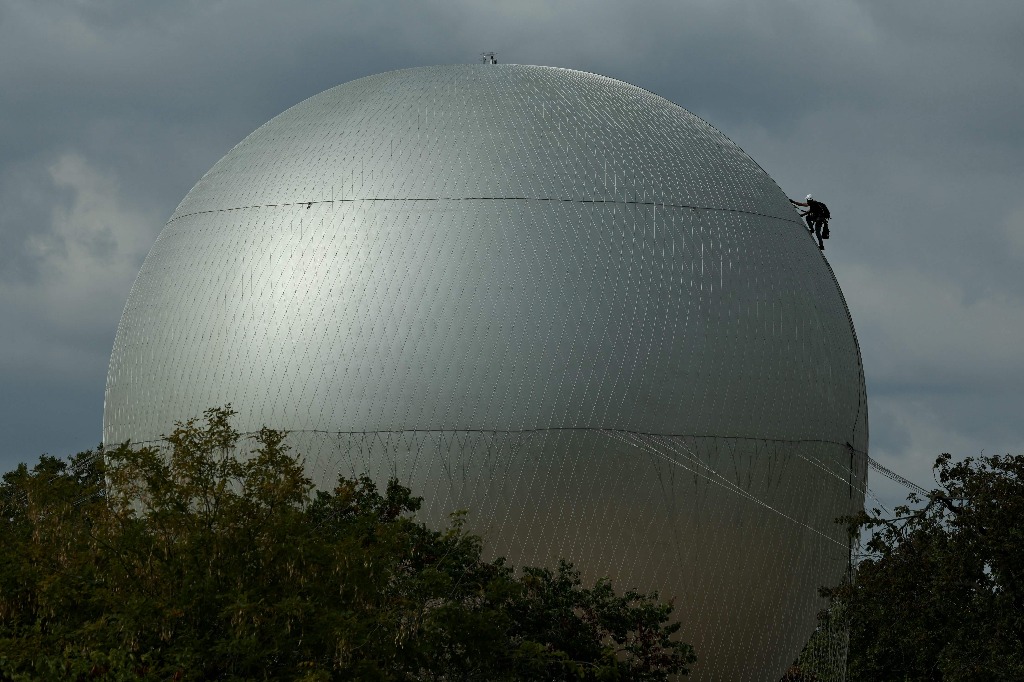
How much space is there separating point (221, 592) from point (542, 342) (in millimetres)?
10125

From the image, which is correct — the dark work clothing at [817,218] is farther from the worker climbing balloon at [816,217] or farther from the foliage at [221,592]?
the foliage at [221,592]

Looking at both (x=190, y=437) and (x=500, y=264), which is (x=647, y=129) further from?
(x=190, y=437)

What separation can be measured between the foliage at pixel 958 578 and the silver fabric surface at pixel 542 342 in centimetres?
291

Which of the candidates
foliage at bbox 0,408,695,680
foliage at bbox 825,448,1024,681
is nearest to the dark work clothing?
foliage at bbox 825,448,1024,681

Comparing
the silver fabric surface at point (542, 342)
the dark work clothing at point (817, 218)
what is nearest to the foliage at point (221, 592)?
the silver fabric surface at point (542, 342)

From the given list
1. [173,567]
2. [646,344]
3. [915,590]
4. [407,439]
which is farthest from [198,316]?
[915,590]

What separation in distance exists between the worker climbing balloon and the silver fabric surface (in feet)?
15.8

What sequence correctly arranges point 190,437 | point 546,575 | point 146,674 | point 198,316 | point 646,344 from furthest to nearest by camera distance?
point 198,316 → point 646,344 → point 546,575 → point 190,437 → point 146,674

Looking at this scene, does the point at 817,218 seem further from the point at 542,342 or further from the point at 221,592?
the point at 221,592

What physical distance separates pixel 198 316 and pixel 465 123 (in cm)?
671

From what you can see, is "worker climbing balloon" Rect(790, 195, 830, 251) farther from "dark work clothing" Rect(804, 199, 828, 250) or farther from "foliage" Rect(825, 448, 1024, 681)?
"foliage" Rect(825, 448, 1024, 681)

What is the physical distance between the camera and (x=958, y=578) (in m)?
25.8

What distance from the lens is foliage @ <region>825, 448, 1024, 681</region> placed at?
25.2 m

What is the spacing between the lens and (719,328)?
96.2 ft
